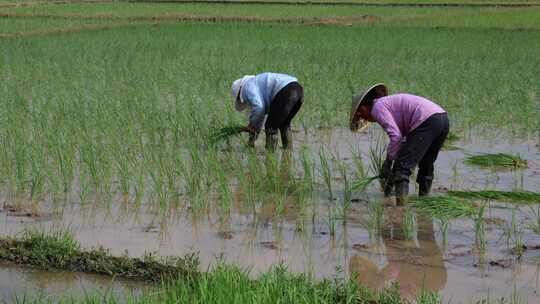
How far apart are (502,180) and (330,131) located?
2011mm

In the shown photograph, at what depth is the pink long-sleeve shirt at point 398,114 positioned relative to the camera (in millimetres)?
4883

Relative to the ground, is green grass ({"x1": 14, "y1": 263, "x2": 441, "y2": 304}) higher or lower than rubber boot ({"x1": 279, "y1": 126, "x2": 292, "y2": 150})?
lower

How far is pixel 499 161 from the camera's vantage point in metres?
6.18

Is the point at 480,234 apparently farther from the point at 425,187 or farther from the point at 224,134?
the point at 224,134

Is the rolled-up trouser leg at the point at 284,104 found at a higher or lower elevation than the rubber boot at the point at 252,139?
higher

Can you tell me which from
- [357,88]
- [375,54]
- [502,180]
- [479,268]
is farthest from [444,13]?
[479,268]

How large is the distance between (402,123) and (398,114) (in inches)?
2.9

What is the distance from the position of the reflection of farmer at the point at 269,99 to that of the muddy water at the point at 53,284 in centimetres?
247

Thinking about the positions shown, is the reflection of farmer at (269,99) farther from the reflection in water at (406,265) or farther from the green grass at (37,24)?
the green grass at (37,24)

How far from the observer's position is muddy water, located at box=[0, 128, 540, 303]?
384 centimetres

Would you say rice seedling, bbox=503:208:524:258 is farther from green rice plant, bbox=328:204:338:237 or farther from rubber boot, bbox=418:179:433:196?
green rice plant, bbox=328:204:338:237

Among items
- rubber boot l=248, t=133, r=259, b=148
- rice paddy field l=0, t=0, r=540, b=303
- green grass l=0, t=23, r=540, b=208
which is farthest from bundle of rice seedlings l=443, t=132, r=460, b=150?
rubber boot l=248, t=133, r=259, b=148

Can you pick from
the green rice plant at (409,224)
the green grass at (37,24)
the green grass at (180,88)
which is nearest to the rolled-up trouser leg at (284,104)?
the green grass at (180,88)

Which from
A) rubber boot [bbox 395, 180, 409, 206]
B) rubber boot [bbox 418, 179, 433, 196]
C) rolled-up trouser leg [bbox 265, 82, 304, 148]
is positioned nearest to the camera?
rubber boot [bbox 395, 180, 409, 206]
